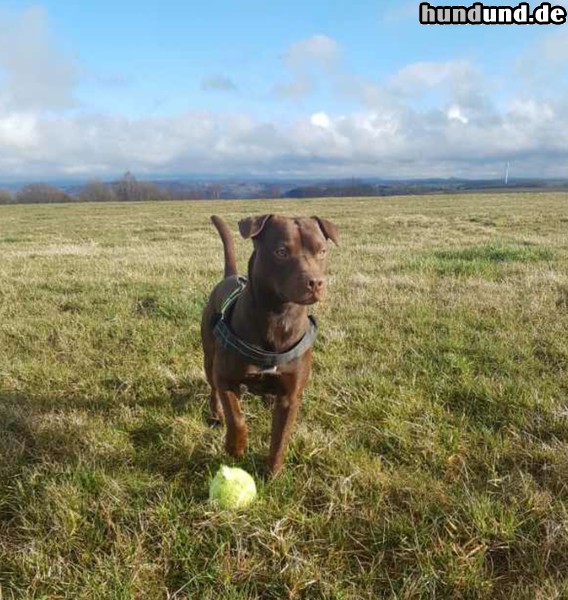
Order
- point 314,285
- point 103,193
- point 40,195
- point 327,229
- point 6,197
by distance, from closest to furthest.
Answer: point 314,285, point 327,229, point 6,197, point 40,195, point 103,193

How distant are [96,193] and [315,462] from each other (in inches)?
3414

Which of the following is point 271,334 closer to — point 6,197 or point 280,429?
point 280,429

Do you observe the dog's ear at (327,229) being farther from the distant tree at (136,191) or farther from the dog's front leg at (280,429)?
the distant tree at (136,191)

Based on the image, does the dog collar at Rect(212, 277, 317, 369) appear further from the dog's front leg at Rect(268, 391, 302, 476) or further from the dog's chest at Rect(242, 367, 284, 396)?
the dog's front leg at Rect(268, 391, 302, 476)

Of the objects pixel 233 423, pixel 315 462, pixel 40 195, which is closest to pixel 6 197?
pixel 40 195

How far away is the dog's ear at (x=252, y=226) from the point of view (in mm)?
3079

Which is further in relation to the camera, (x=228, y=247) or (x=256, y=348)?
(x=228, y=247)

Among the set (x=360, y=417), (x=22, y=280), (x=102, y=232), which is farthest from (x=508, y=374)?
(x=102, y=232)

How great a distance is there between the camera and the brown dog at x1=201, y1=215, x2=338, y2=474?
298cm

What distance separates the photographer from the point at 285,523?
8.86 feet

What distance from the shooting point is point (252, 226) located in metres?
3.12

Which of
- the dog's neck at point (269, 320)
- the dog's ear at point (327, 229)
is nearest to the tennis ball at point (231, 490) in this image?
the dog's neck at point (269, 320)

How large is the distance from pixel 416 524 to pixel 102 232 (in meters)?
20.9

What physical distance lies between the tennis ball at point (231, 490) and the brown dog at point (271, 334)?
0.94 feet
